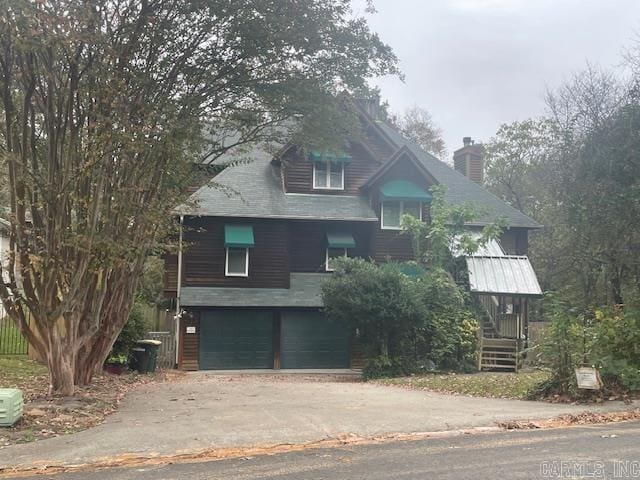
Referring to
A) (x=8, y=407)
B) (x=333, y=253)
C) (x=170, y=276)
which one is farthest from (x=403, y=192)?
(x=8, y=407)

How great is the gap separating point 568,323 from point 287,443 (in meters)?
6.46

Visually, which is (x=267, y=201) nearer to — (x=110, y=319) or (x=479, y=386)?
(x=110, y=319)

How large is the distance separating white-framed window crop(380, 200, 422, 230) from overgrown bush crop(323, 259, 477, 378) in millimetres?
5410

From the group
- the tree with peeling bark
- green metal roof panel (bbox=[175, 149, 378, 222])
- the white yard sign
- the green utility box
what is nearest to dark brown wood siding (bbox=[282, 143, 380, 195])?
green metal roof panel (bbox=[175, 149, 378, 222])

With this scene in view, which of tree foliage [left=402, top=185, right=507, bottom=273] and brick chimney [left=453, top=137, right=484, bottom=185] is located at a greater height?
brick chimney [left=453, top=137, right=484, bottom=185]

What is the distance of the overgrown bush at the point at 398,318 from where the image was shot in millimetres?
19641

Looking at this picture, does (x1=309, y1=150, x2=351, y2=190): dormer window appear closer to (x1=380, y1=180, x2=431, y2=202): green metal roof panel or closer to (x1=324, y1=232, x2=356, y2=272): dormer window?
(x1=380, y1=180, x2=431, y2=202): green metal roof panel

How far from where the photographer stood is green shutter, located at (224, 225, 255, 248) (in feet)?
78.2

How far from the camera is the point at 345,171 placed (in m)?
26.9

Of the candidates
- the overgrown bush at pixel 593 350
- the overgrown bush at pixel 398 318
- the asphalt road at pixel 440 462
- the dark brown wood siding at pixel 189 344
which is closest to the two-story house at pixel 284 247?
the dark brown wood siding at pixel 189 344

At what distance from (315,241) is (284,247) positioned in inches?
57.0

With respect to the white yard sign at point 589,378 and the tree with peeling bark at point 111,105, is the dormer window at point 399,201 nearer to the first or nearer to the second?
the tree with peeling bark at point 111,105

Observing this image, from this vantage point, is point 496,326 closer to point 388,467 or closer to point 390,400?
point 390,400

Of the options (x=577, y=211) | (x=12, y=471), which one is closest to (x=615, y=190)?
(x=577, y=211)
